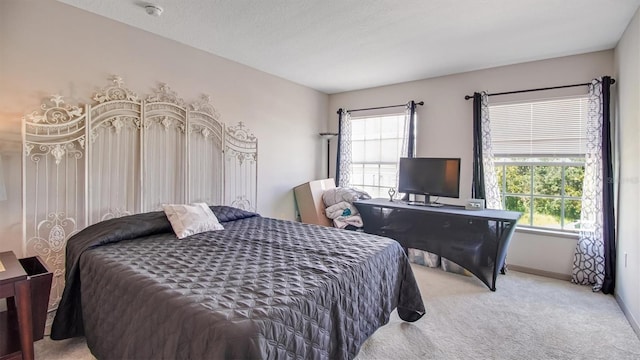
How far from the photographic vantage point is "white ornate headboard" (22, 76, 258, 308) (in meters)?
2.30

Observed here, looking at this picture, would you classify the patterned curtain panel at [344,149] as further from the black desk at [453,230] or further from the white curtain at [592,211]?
the white curtain at [592,211]

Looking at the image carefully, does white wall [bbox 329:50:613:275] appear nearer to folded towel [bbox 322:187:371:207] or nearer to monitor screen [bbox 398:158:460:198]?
monitor screen [bbox 398:158:460:198]

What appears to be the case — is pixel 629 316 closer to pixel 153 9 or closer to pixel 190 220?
pixel 190 220

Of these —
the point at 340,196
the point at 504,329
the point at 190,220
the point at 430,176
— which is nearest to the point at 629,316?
the point at 504,329

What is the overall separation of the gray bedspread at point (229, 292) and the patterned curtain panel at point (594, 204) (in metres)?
2.17

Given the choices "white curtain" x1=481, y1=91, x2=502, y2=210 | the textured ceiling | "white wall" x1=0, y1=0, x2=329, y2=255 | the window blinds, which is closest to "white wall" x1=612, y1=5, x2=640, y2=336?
the textured ceiling

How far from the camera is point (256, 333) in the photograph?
3.89 ft

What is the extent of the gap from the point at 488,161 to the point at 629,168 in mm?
A: 1306

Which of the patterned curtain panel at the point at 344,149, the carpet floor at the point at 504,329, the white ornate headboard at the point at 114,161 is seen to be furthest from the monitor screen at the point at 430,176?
the white ornate headboard at the point at 114,161

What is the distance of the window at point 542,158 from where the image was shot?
343cm

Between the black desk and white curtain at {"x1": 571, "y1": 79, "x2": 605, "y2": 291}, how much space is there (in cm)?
73

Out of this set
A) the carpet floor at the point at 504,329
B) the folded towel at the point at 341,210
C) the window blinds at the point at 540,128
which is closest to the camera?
the carpet floor at the point at 504,329

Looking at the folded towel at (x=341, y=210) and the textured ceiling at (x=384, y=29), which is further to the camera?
the folded towel at (x=341, y=210)

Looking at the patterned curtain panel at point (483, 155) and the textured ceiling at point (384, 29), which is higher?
the textured ceiling at point (384, 29)
